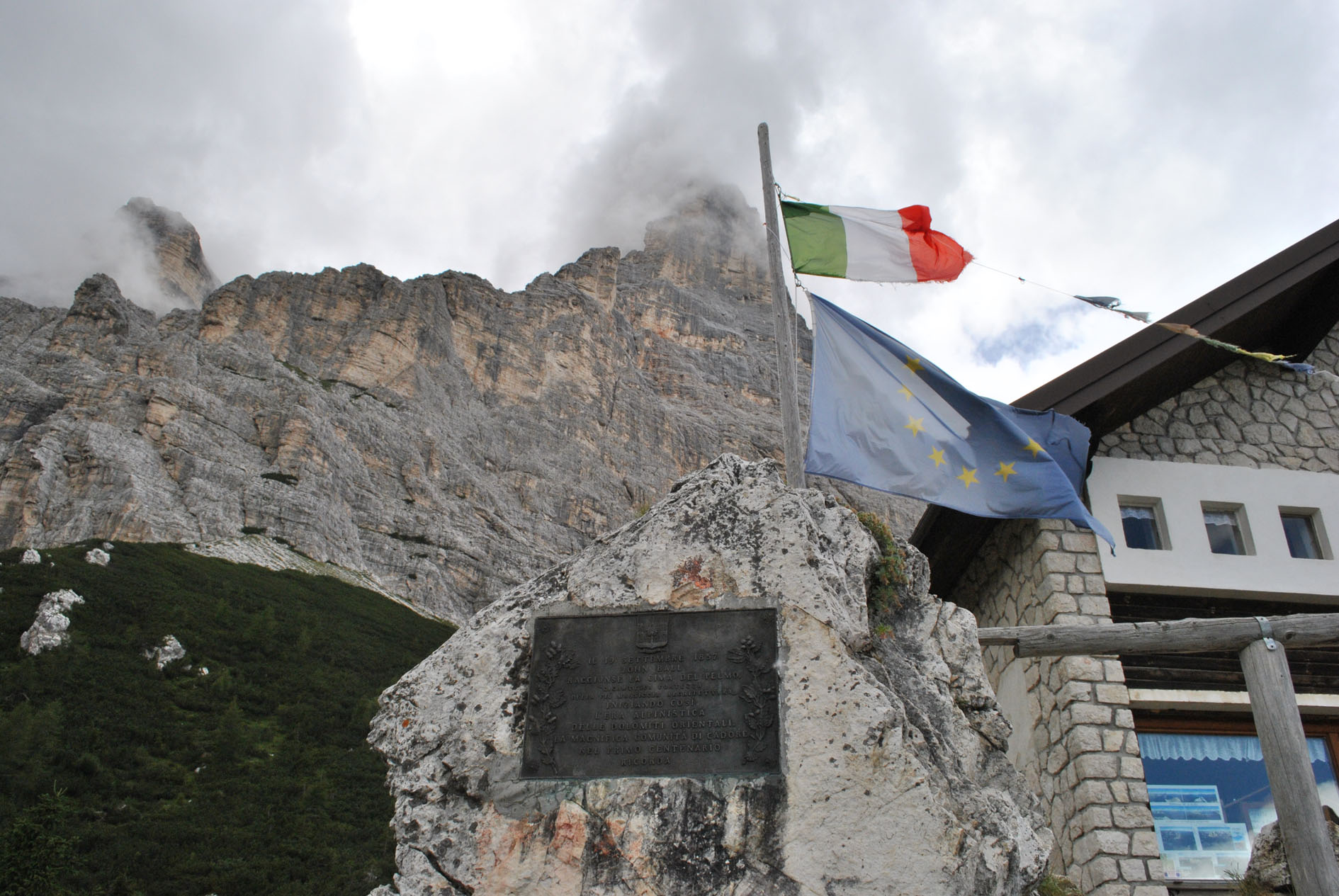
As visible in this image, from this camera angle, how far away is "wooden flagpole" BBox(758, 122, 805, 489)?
6688mm

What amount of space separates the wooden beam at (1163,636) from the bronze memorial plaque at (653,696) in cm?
255

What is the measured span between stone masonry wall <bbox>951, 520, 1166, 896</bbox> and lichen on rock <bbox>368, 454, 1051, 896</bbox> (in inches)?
135

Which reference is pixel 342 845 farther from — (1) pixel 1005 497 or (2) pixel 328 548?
(2) pixel 328 548

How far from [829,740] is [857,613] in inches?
28.4

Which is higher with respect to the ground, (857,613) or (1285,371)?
(1285,371)

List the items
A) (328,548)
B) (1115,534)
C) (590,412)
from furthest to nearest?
(590,412) < (328,548) < (1115,534)

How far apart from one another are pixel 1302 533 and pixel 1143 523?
5.50 feet

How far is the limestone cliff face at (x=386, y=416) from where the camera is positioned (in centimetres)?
5831

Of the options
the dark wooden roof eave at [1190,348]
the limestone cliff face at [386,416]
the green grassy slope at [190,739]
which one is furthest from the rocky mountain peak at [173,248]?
the dark wooden roof eave at [1190,348]

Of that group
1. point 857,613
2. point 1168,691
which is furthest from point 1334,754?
point 857,613

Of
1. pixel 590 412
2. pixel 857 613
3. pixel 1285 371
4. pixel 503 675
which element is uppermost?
pixel 590 412

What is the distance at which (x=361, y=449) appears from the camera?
A: 72750mm

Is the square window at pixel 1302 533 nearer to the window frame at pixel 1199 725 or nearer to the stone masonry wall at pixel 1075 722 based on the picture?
the window frame at pixel 1199 725

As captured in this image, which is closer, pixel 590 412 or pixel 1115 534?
pixel 1115 534
